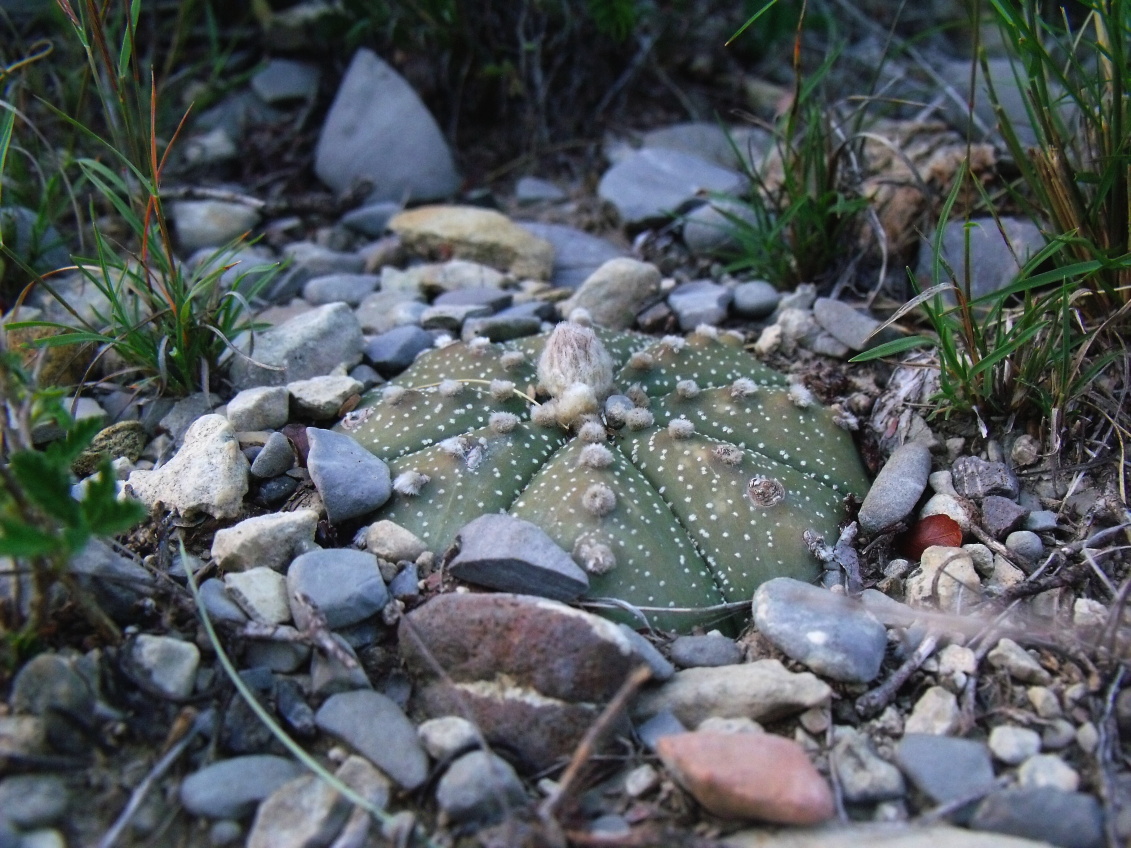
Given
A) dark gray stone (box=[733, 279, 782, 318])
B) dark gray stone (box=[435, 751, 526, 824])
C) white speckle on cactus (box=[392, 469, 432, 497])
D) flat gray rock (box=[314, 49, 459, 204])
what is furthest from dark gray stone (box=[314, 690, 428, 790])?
flat gray rock (box=[314, 49, 459, 204])

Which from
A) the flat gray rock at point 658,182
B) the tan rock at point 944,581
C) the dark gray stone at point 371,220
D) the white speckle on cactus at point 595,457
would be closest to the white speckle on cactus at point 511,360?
the white speckle on cactus at point 595,457

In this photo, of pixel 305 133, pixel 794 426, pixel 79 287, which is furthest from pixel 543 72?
pixel 794 426

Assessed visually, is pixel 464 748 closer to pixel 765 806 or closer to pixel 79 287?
pixel 765 806

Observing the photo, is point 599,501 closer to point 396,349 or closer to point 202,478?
point 202,478

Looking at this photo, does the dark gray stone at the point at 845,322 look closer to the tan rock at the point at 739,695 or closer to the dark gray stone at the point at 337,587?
the tan rock at the point at 739,695

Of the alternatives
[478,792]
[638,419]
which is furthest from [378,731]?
[638,419]
